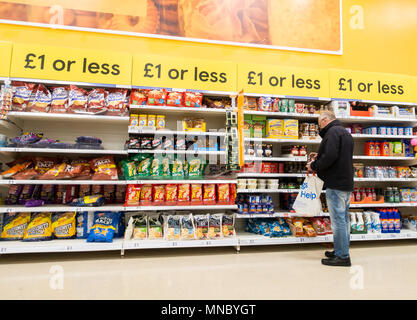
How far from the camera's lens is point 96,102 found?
10.1 ft

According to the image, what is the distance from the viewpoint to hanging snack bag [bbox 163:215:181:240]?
306 centimetres

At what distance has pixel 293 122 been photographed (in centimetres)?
349

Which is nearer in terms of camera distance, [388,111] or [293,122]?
[293,122]

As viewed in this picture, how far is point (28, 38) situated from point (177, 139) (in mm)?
2682

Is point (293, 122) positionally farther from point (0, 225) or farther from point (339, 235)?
point (0, 225)

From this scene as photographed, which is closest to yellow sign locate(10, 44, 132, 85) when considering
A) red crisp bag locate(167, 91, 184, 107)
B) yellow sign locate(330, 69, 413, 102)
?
red crisp bag locate(167, 91, 184, 107)

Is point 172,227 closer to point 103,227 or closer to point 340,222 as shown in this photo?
point 103,227

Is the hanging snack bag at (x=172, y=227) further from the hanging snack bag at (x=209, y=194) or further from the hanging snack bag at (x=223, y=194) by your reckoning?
the hanging snack bag at (x=223, y=194)

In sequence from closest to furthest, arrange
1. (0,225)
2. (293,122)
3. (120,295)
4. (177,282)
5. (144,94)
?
(120,295) < (177,282) < (0,225) < (144,94) < (293,122)

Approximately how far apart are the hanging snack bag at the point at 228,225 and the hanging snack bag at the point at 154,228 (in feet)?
2.66

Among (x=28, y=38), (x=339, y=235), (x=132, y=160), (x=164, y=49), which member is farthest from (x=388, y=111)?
(x=28, y=38)

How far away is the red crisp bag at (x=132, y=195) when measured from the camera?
308 cm

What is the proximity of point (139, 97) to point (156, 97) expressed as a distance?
8.4 inches
